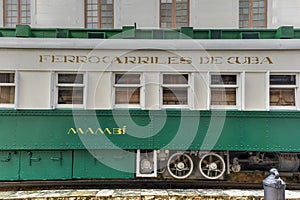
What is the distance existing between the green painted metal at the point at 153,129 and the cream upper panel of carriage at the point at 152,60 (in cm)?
93

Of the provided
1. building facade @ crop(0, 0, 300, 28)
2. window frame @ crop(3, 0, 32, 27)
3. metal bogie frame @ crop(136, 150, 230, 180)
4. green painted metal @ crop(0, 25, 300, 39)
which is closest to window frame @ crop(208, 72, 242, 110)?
green painted metal @ crop(0, 25, 300, 39)

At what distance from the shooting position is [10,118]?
5.18 m

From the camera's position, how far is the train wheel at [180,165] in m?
5.45

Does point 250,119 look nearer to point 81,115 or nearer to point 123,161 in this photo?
point 123,161

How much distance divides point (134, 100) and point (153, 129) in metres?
0.74

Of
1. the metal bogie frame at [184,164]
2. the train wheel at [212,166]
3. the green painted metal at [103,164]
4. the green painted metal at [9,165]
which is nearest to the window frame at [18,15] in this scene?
the green painted metal at [9,165]

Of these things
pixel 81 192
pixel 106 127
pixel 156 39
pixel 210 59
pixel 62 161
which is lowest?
pixel 81 192

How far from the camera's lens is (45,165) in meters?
5.24

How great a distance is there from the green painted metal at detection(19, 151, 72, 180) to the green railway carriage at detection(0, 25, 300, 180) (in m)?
0.02

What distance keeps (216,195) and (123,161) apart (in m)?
1.95

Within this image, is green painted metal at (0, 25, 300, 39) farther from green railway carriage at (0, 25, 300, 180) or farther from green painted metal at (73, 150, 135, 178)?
green painted metal at (73, 150, 135, 178)

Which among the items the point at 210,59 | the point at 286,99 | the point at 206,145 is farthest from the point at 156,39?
the point at 286,99

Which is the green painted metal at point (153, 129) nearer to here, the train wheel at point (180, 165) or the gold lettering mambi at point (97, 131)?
the gold lettering mambi at point (97, 131)

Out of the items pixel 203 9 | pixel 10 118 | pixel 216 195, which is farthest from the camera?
pixel 203 9
